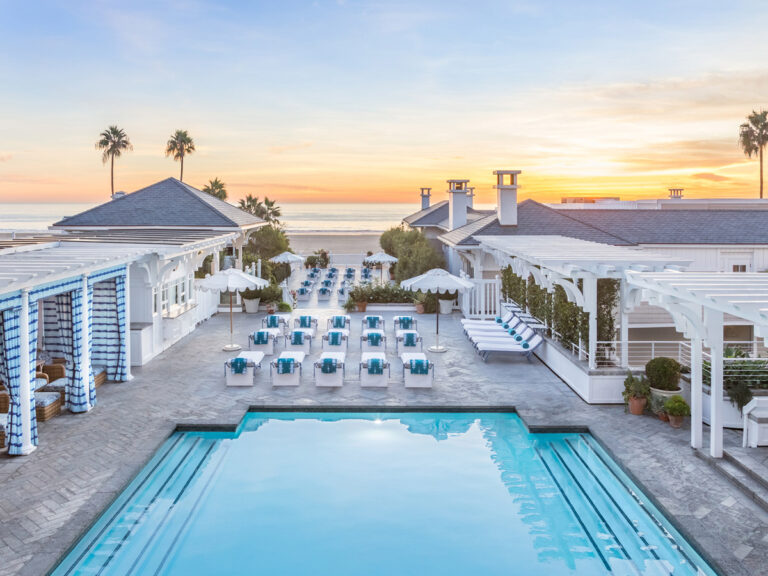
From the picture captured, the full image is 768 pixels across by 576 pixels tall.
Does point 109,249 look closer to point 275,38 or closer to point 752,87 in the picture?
point 275,38

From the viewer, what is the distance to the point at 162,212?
23562 millimetres

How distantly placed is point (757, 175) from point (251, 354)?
51874 mm

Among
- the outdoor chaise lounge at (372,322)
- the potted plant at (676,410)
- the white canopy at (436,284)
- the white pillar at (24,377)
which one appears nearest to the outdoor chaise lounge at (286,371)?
the white canopy at (436,284)

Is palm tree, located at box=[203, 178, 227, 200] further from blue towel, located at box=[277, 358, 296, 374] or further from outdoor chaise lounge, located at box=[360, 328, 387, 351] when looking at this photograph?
blue towel, located at box=[277, 358, 296, 374]

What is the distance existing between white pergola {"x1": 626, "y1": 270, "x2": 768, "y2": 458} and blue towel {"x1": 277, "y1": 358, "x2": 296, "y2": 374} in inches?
279

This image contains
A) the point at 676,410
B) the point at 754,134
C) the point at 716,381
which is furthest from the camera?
the point at 754,134

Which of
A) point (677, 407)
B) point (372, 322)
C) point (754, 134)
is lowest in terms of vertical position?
point (677, 407)

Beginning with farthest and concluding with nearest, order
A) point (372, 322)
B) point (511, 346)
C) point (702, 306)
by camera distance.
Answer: point (372, 322)
point (511, 346)
point (702, 306)

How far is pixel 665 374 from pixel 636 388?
1.83 feet

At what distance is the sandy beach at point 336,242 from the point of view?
225ft

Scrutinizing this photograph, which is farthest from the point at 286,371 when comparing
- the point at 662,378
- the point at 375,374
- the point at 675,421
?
the point at 675,421

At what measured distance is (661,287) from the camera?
928 cm

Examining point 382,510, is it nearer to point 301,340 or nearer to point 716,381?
point 716,381

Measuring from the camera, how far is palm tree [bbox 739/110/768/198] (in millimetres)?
48844
